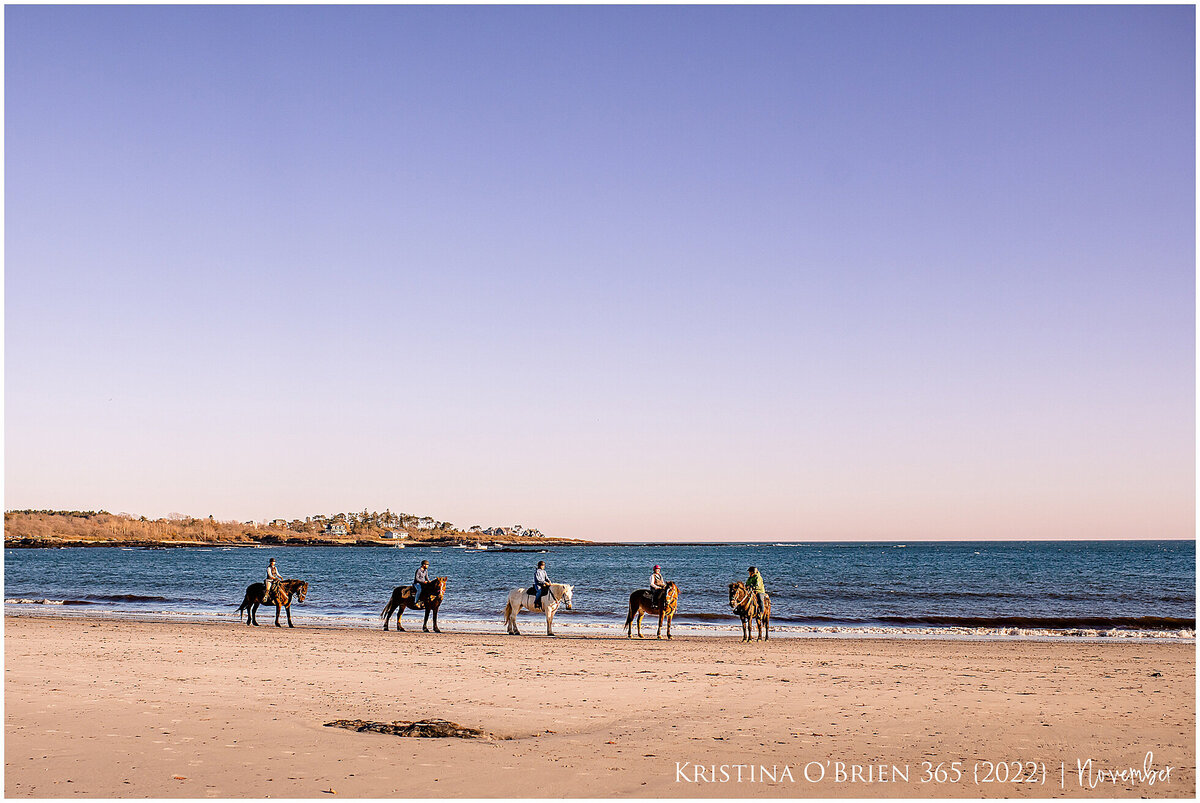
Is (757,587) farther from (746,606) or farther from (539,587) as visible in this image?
(539,587)

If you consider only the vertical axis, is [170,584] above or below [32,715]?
below

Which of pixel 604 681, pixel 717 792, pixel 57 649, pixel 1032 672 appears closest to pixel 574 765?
pixel 717 792

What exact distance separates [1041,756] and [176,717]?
33.0ft

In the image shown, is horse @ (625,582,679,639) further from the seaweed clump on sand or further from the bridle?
the seaweed clump on sand

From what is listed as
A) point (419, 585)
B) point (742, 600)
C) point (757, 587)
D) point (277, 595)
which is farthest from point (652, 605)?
point (277, 595)

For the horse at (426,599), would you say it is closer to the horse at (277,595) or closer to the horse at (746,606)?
the horse at (277,595)

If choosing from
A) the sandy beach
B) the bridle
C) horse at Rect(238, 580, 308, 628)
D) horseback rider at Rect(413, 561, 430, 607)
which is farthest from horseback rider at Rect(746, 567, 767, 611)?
horse at Rect(238, 580, 308, 628)

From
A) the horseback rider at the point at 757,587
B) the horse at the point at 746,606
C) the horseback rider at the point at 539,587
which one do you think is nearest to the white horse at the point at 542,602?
the horseback rider at the point at 539,587

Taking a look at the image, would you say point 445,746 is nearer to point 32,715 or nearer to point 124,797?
point 124,797

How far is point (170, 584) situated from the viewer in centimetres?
5384

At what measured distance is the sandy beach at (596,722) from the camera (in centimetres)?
834

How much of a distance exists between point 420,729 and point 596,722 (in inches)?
87.9

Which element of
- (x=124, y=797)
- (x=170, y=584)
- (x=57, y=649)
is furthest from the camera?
(x=170, y=584)

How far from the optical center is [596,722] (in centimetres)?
1132
